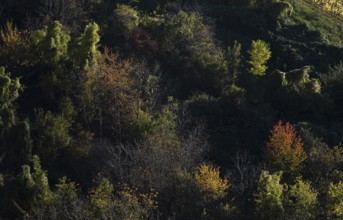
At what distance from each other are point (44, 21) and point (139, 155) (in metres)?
24.1

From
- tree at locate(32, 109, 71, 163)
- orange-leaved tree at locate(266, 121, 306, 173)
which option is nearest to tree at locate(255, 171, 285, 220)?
orange-leaved tree at locate(266, 121, 306, 173)

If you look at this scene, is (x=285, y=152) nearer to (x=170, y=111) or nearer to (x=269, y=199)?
(x=269, y=199)

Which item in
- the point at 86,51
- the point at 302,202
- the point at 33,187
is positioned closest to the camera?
the point at 302,202

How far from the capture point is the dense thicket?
134ft

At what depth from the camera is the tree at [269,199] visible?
128 ft

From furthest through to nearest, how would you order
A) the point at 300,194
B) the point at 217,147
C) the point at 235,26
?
1. the point at 235,26
2. the point at 217,147
3. the point at 300,194

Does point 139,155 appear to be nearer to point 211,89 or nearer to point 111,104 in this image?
point 111,104

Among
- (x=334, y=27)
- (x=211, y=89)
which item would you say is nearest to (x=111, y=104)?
(x=211, y=89)

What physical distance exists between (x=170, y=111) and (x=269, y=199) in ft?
51.7

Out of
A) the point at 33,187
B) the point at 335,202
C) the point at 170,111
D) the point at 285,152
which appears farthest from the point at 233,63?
the point at 33,187

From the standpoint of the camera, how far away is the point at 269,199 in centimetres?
3903

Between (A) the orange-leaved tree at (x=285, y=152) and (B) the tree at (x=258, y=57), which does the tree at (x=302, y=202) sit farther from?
(B) the tree at (x=258, y=57)

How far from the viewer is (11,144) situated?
46.8 metres

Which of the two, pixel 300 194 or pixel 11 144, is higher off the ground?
pixel 300 194
